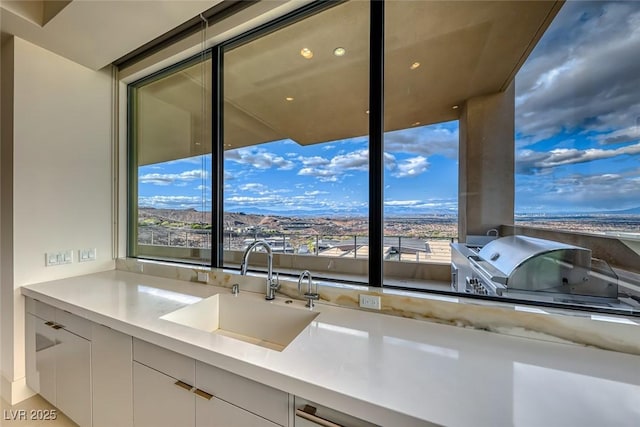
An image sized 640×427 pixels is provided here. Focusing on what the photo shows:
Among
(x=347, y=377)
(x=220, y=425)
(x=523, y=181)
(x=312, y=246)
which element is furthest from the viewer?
(x=312, y=246)

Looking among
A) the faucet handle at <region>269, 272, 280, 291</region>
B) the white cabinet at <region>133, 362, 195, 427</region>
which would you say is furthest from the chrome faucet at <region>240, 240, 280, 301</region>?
the white cabinet at <region>133, 362, 195, 427</region>

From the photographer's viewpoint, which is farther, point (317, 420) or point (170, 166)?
point (170, 166)

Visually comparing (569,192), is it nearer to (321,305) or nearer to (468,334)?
(468,334)

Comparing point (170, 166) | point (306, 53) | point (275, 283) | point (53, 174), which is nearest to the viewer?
point (275, 283)

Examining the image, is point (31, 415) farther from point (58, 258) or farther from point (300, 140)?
point (300, 140)

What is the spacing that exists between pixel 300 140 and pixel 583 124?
2.61m

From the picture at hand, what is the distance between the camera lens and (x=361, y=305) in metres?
1.34

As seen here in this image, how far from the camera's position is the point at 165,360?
109 cm

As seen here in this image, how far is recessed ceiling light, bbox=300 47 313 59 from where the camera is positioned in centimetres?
222

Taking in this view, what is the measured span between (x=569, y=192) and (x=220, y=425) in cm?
222

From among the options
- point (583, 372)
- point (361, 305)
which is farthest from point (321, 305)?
point (583, 372)

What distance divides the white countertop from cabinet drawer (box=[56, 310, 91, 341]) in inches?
8.4

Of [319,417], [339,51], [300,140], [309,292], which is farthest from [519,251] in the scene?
[300,140]

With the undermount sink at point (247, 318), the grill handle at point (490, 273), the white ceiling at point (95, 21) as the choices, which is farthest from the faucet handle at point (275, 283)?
the white ceiling at point (95, 21)
